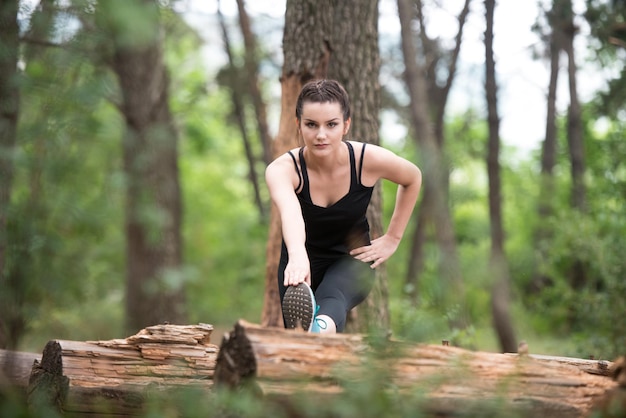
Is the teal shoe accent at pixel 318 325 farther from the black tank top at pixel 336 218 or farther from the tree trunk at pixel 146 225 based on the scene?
the tree trunk at pixel 146 225

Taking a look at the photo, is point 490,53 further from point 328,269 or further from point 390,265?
point 390,265

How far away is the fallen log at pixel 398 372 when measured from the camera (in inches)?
124

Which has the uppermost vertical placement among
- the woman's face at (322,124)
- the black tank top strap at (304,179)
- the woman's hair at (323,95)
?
the woman's hair at (323,95)

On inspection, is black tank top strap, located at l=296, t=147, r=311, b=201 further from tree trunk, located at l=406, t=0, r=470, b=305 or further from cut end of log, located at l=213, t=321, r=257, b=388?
tree trunk, located at l=406, t=0, r=470, b=305

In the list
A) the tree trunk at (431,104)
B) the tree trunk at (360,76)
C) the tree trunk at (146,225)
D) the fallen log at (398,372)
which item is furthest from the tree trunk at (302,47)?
the tree trunk at (431,104)

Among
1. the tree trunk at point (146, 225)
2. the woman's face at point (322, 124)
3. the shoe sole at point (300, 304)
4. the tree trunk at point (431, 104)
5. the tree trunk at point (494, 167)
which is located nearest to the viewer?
the shoe sole at point (300, 304)

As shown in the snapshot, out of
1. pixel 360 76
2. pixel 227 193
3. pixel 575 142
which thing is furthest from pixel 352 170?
pixel 227 193

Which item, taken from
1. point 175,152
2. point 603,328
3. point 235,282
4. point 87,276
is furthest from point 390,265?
point 603,328

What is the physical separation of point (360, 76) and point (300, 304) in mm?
3622

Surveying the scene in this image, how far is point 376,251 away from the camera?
529cm

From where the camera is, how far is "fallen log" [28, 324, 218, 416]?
14.1 ft

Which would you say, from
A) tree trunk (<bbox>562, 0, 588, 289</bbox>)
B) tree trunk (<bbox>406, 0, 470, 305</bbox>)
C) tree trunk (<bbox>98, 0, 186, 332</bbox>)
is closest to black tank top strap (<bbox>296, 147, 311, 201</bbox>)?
tree trunk (<bbox>98, 0, 186, 332</bbox>)

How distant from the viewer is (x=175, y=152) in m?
16.4

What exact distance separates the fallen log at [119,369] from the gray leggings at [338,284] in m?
0.66
